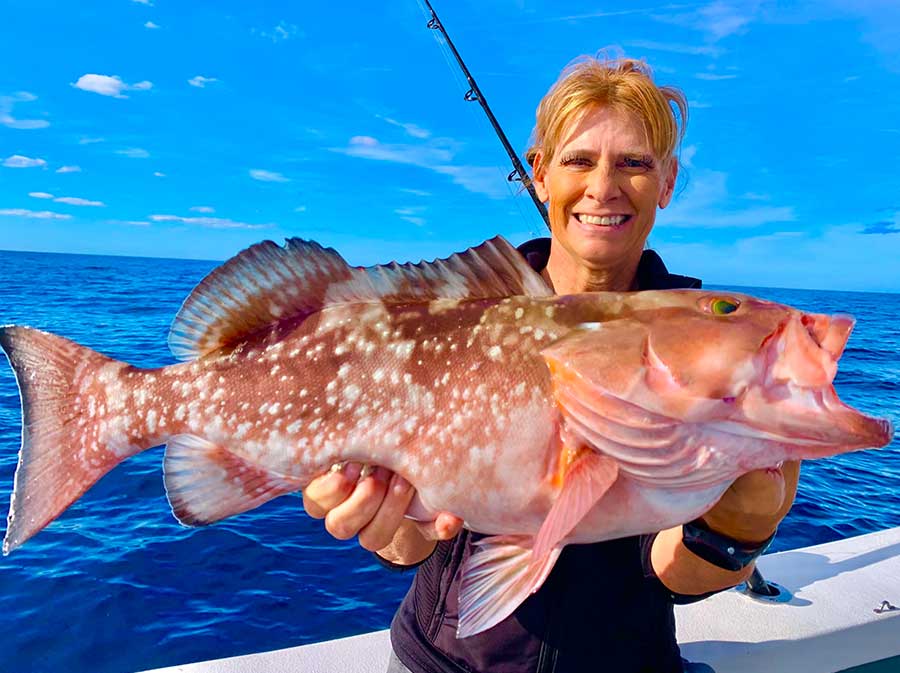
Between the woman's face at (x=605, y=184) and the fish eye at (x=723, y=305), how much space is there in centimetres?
79

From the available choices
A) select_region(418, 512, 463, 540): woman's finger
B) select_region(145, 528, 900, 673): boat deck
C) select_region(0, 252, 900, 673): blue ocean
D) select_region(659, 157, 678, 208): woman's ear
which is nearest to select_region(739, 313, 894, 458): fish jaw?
select_region(418, 512, 463, 540): woman's finger

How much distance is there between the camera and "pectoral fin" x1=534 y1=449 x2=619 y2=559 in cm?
189

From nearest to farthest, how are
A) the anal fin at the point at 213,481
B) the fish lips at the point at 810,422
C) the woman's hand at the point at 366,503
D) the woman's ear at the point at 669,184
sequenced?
the fish lips at the point at 810,422 → the woman's hand at the point at 366,503 → the anal fin at the point at 213,481 → the woman's ear at the point at 669,184

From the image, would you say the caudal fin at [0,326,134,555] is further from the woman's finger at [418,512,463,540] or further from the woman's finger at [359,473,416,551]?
the woman's finger at [418,512,463,540]

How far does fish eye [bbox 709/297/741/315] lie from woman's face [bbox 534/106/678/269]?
2.61ft

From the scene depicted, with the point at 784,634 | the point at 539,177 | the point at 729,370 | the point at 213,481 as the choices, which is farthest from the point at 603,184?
the point at 784,634

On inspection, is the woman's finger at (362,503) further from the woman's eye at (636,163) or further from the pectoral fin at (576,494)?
the woman's eye at (636,163)

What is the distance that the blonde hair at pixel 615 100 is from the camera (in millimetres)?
2809

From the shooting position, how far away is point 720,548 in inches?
90.3

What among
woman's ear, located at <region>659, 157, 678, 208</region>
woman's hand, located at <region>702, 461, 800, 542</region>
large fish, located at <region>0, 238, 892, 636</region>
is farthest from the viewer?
woman's ear, located at <region>659, 157, 678, 208</region>

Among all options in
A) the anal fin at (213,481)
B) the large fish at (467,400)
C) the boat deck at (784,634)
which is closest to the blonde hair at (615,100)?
the large fish at (467,400)

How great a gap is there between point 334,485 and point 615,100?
1951 mm

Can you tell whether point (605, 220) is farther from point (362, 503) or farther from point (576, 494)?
point (362, 503)

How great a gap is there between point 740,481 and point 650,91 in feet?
5.47
